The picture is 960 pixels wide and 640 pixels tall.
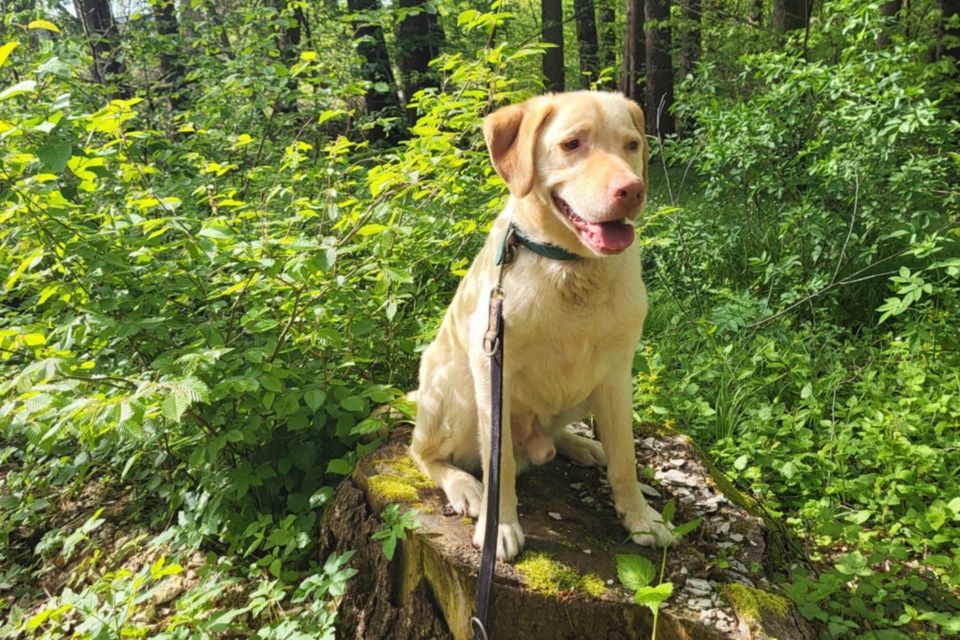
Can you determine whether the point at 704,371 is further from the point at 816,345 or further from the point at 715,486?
the point at 715,486

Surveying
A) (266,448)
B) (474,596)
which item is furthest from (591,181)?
(266,448)

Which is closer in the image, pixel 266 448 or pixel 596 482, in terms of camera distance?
pixel 596 482

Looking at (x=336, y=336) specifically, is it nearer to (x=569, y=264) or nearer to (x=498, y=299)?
(x=498, y=299)

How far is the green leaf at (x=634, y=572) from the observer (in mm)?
1781

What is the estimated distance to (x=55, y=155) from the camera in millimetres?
2109

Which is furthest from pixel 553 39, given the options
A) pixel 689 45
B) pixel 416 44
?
pixel 416 44

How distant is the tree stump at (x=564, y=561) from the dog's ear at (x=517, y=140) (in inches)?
50.0

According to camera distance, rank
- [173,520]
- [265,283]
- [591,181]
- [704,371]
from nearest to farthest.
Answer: [591,181]
[265,283]
[173,520]
[704,371]

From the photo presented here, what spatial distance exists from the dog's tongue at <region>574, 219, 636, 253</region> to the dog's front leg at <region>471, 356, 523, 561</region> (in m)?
0.58

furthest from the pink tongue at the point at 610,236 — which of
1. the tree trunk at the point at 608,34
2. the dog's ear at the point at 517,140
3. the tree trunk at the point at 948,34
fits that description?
the tree trunk at the point at 608,34

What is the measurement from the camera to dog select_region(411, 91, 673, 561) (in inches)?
80.4

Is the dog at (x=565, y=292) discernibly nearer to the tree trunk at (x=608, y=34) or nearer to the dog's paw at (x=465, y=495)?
the dog's paw at (x=465, y=495)

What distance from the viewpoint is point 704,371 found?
156 inches

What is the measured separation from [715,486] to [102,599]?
2848 mm
